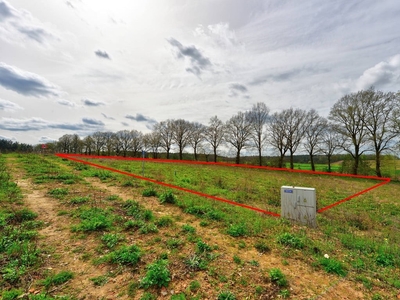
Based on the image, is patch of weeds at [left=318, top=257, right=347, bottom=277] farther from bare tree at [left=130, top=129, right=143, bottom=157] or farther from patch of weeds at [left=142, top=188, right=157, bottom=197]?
bare tree at [left=130, top=129, right=143, bottom=157]

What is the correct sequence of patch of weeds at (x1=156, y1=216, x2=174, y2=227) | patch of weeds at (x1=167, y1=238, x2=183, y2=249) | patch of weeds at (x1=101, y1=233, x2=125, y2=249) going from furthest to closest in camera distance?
patch of weeds at (x1=156, y1=216, x2=174, y2=227), patch of weeds at (x1=167, y1=238, x2=183, y2=249), patch of weeds at (x1=101, y1=233, x2=125, y2=249)

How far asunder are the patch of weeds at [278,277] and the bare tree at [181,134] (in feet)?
151

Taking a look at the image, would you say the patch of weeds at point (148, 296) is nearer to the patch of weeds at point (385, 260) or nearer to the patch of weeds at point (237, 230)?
the patch of weeds at point (237, 230)

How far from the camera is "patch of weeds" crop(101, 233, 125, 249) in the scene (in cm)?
488

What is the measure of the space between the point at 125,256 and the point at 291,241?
4477 mm

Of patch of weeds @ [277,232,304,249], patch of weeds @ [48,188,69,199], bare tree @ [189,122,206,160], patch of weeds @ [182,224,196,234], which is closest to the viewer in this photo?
patch of weeds @ [277,232,304,249]

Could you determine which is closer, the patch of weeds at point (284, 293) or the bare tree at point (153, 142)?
the patch of weeds at point (284, 293)

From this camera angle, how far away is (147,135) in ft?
190

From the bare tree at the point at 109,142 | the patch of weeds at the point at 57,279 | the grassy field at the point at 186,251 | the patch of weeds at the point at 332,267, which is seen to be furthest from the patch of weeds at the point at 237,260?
the bare tree at the point at 109,142

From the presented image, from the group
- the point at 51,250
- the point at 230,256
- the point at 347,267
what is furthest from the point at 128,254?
the point at 347,267

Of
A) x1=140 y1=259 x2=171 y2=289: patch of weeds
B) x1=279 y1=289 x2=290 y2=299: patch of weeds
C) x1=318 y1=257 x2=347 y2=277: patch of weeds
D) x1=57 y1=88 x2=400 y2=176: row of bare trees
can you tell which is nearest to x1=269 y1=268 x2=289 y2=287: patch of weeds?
x1=279 y1=289 x2=290 y2=299: patch of weeds

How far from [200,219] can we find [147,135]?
53.5 meters

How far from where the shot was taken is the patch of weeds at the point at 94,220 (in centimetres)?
559

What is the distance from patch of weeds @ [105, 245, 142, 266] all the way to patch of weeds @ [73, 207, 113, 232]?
1459 millimetres
